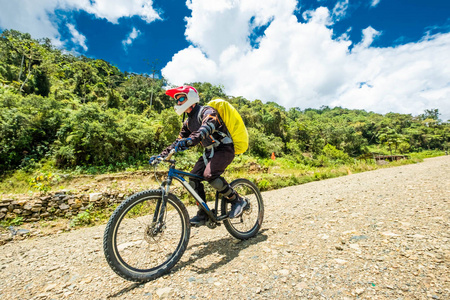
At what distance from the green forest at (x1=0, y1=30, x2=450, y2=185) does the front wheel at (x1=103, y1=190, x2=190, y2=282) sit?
16694 millimetres

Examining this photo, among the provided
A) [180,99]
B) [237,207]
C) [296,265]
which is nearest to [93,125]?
[180,99]

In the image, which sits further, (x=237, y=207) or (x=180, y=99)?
(x=237, y=207)

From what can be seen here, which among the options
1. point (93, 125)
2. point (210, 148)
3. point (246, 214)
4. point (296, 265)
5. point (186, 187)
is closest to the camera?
point (296, 265)

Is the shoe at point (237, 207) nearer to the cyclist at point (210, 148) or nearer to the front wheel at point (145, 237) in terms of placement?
the cyclist at point (210, 148)

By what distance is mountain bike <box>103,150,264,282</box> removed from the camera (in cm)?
224

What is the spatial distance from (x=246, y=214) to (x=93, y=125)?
59.9 feet

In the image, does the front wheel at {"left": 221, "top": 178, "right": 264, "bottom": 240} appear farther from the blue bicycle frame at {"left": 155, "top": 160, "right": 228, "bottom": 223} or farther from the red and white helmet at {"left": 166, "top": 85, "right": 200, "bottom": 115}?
the red and white helmet at {"left": 166, "top": 85, "right": 200, "bottom": 115}

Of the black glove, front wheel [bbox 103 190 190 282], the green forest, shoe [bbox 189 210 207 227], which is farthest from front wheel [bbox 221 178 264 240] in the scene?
the green forest

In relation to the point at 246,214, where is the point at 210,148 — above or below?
above

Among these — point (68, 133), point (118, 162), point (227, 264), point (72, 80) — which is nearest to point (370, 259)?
point (227, 264)

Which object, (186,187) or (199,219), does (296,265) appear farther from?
(186,187)

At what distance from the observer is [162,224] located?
257 cm

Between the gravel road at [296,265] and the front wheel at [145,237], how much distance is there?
0.18 m

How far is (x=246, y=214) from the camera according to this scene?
3531 mm
